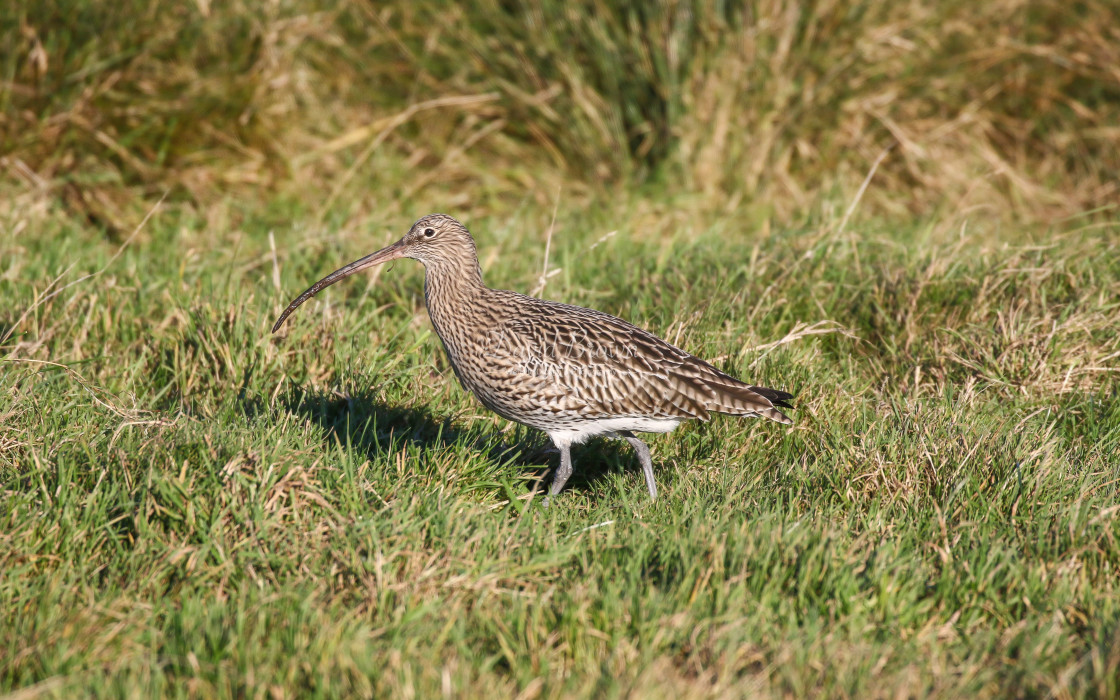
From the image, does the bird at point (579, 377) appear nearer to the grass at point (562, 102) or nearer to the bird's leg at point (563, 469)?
the bird's leg at point (563, 469)

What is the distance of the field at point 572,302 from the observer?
3.80 m

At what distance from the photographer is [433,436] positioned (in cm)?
560

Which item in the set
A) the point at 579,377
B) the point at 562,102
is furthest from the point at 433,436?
the point at 562,102

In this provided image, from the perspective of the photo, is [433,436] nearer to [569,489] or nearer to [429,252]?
[569,489]

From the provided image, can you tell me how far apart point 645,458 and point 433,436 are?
1058 mm

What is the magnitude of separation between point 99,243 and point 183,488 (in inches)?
154

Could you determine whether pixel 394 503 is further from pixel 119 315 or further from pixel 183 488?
pixel 119 315

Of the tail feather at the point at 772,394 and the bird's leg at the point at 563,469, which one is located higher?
the tail feather at the point at 772,394

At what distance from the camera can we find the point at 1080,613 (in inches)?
158

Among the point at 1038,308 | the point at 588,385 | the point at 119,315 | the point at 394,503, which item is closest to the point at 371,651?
the point at 394,503

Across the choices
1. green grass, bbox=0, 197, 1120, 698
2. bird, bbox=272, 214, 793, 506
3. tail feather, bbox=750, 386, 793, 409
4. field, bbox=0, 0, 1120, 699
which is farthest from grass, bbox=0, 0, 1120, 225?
tail feather, bbox=750, 386, 793, 409

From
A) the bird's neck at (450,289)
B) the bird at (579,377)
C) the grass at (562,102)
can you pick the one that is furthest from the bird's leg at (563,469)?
the grass at (562,102)

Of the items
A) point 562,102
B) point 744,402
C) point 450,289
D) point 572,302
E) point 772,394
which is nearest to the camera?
point 744,402

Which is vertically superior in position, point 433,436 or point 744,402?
point 744,402
